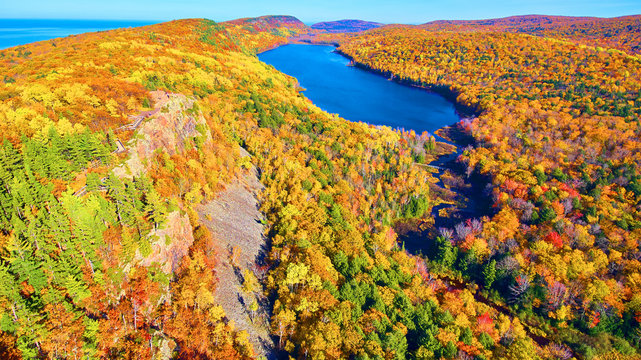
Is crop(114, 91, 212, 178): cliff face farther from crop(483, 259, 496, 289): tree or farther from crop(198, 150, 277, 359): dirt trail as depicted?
crop(483, 259, 496, 289): tree

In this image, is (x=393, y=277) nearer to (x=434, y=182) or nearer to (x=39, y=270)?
(x=39, y=270)

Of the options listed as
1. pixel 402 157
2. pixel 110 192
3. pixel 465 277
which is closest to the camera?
pixel 110 192

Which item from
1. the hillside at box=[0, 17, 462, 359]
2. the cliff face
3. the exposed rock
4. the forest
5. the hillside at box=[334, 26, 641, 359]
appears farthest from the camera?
the hillside at box=[334, 26, 641, 359]

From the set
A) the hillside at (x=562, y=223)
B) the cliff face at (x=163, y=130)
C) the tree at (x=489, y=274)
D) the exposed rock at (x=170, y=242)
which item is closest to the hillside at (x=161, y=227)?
the exposed rock at (x=170, y=242)

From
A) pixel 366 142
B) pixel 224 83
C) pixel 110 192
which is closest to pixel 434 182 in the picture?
pixel 366 142

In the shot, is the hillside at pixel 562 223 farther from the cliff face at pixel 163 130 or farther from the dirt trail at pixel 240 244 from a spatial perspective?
the cliff face at pixel 163 130

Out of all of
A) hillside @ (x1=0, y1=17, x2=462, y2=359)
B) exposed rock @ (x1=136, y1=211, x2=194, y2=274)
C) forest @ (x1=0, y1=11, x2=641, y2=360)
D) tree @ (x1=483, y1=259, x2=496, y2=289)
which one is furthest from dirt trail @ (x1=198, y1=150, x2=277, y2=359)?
tree @ (x1=483, y1=259, x2=496, y2=289)
